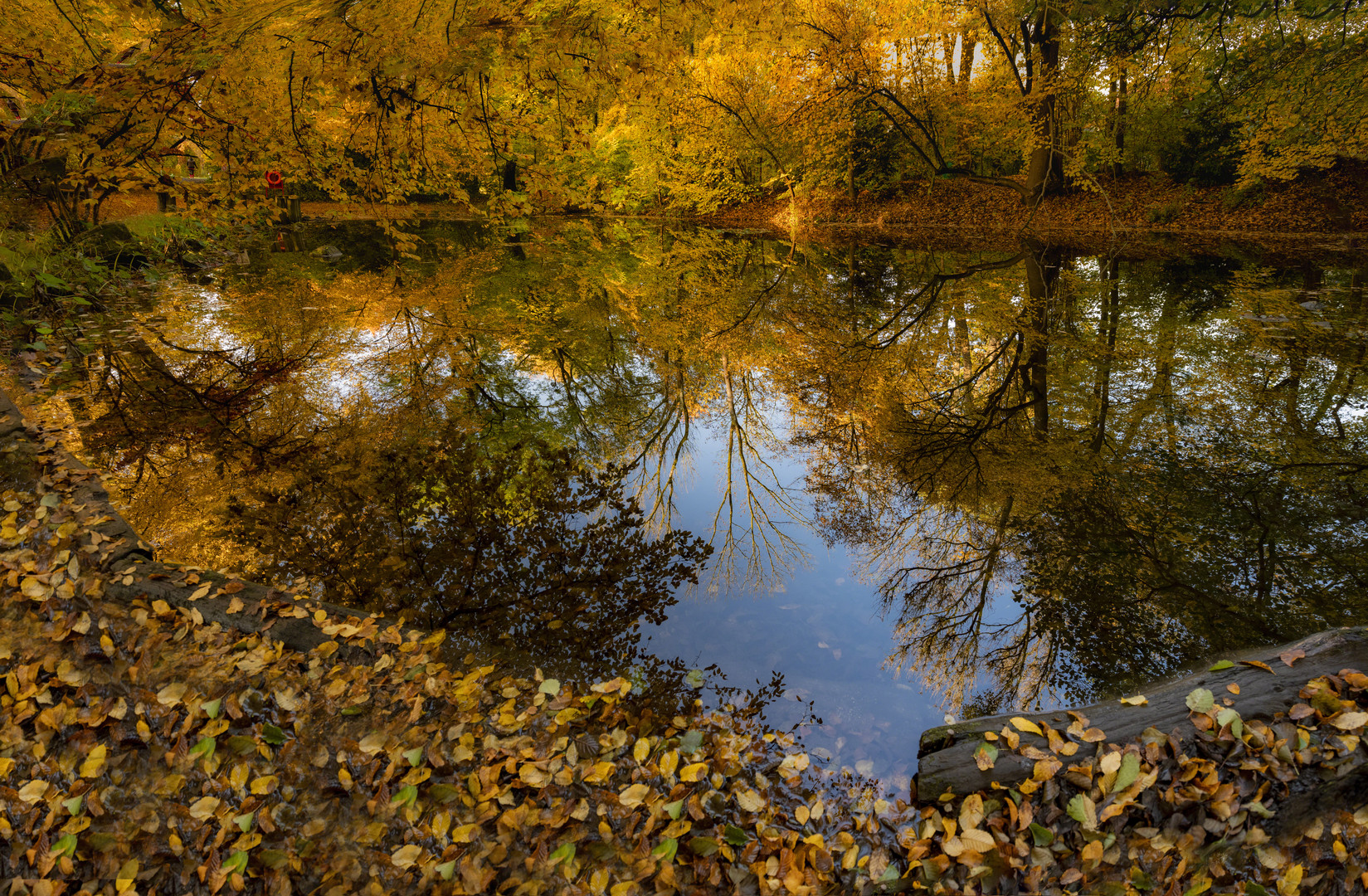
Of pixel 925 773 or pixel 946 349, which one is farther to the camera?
pixel 946 349

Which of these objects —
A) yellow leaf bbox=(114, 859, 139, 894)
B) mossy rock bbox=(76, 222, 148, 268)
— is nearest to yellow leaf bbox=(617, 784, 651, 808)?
yellow leaf bbox=(114, 859, 139, 894)

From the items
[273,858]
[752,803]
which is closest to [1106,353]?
[752,803]

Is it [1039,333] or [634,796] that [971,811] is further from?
[1039,333]

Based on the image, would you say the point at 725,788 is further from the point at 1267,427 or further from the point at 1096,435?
the point at 1267,427

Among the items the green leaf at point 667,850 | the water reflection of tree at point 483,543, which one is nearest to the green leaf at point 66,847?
the water reflection of tree at point 483,543

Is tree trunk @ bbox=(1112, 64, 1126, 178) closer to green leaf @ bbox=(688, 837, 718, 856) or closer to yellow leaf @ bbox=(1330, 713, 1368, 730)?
yellow leaf @ bbox=(1330, 713, 1368, 730)

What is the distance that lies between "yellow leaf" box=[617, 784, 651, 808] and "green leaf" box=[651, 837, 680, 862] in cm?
20

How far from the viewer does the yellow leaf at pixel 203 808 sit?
8.18 feet

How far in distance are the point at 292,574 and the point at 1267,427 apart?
30.6 ft

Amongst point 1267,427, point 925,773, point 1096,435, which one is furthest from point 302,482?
point 1267,427

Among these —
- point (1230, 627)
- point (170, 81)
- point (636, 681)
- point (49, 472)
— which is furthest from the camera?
point (170, 81)

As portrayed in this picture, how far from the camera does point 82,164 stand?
31.2 ft

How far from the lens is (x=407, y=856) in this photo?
232 cm

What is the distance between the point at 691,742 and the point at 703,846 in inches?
23.8
